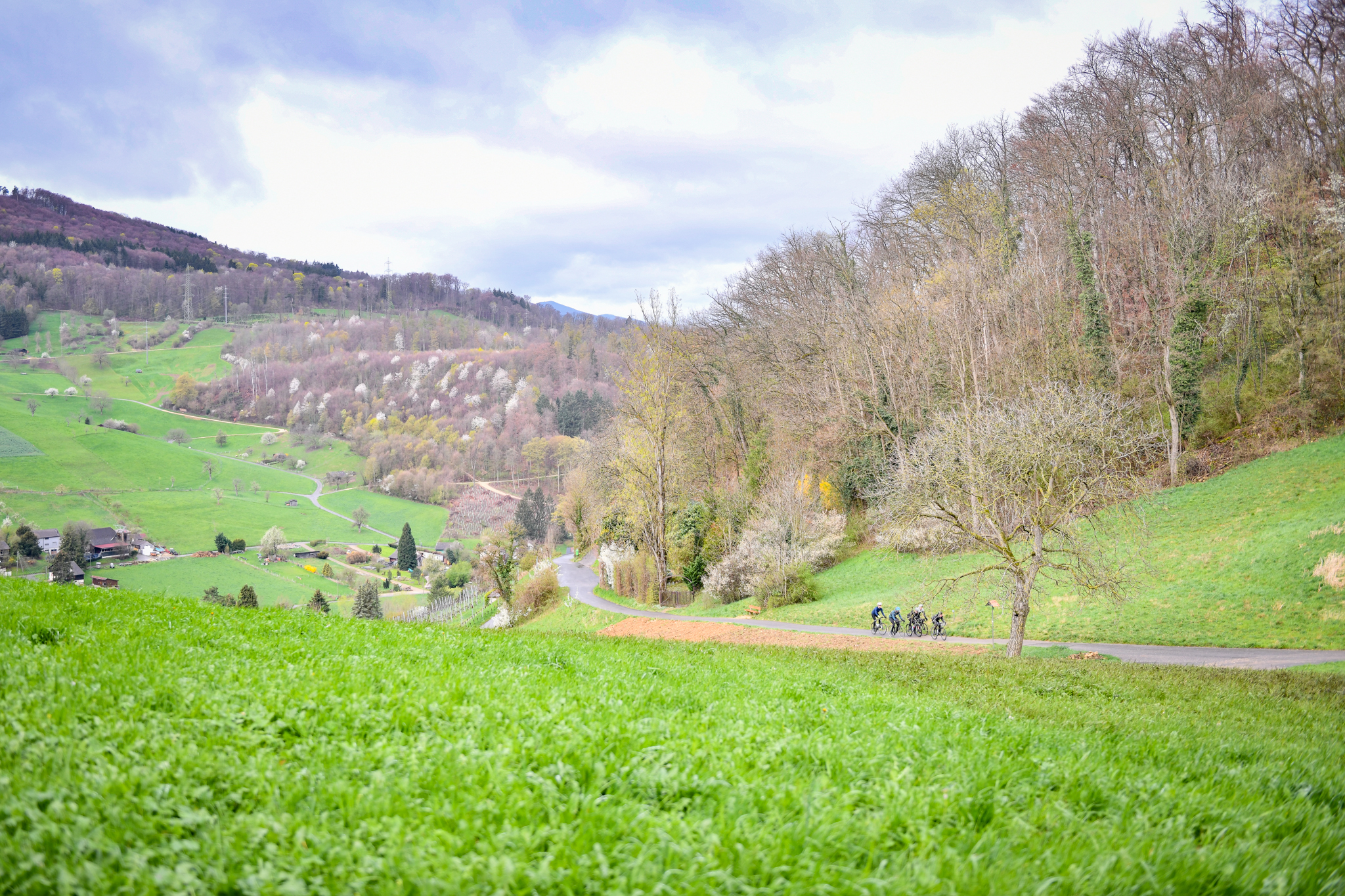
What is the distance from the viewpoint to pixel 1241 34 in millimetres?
33750

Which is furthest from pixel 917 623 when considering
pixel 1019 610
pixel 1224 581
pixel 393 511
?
pixel 393 511

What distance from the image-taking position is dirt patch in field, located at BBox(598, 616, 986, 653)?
63.4 feet

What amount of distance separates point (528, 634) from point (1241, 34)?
4641cm

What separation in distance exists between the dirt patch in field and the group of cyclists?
5.17 ft

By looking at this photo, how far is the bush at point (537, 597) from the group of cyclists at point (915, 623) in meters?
25.7

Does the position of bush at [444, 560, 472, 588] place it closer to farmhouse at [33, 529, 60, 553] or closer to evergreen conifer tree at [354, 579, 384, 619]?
evergreen conifer tree at [354, 579, 384, 619]

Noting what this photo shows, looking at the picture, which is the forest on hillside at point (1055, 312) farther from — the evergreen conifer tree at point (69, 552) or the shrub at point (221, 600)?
the evergreen conifer tree at point (69, 552)

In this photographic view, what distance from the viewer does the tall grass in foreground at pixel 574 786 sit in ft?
8.38

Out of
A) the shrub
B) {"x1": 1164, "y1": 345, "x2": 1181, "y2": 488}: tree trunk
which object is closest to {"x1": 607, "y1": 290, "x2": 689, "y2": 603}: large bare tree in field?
the shrub

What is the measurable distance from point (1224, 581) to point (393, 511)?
95.9m

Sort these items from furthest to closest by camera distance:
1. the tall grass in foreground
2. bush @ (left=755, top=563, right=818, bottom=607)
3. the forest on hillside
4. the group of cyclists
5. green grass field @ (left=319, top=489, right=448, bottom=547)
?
green grass field @ (left=319, top=489, right=448, bottom=547), bush @ (left=755, top=563, right=818, bottom=607), the forest on hillside, the group of cyclists, the tall grass in foreground

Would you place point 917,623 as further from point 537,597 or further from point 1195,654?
point 537,597

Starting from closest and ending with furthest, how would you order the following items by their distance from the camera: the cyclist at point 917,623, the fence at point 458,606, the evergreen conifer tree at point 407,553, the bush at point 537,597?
the cyclist at point 917,623 → the bush at point 537,597 → the fence at point 458,606 → the evergreen conifer tree at point 407,553

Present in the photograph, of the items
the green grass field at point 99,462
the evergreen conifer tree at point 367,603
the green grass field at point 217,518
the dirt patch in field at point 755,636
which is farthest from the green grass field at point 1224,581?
the green grass field at point 99,462
